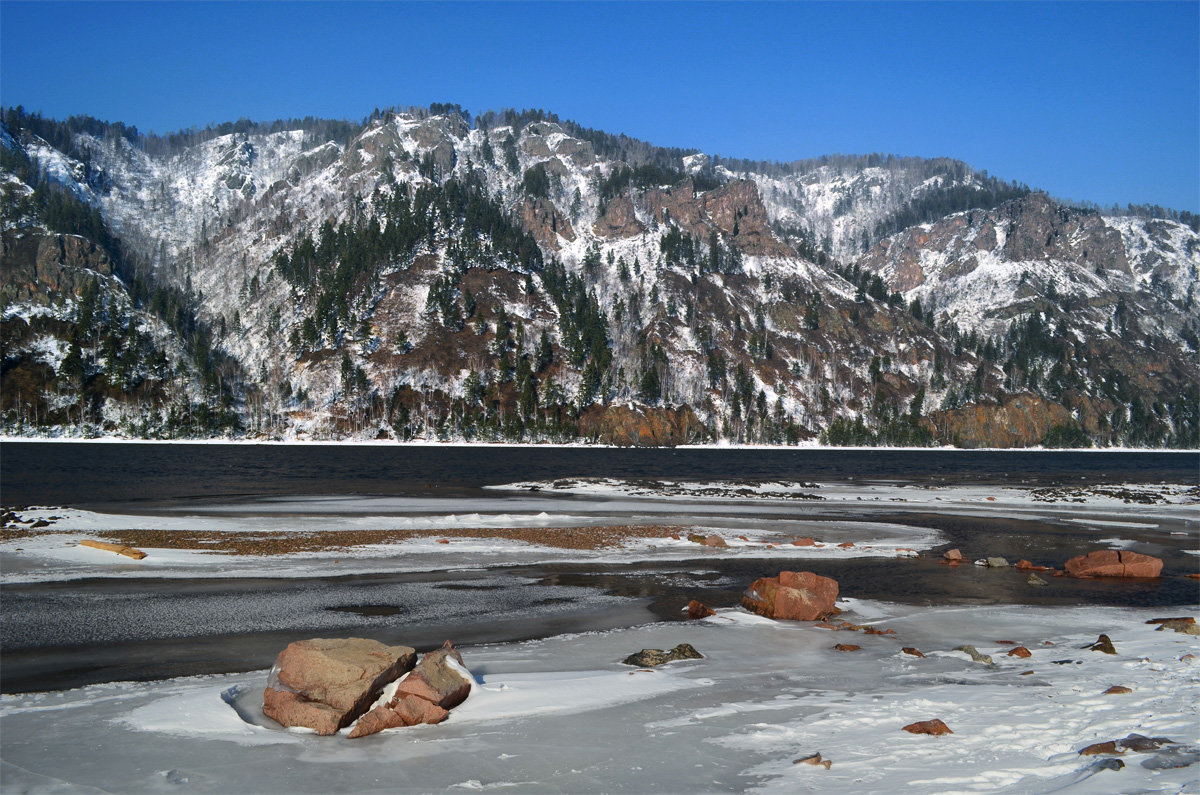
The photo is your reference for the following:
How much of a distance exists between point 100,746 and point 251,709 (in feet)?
8.15

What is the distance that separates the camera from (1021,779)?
10.9 metres

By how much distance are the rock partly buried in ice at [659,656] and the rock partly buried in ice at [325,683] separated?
19.5 feet

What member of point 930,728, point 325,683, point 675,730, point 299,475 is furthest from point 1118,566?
point 299,475

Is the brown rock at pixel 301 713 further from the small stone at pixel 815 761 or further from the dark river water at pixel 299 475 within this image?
the dark river water at pixel 299 475

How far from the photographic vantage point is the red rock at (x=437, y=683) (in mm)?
13922

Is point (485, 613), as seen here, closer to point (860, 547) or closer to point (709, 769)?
point (709, 769)

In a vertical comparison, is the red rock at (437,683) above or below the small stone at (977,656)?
above

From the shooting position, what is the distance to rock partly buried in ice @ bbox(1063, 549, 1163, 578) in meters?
33.4

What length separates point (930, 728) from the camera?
12.9 metres

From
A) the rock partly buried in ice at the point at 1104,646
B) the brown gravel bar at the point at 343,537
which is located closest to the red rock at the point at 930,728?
the rock partly buried in ice at the point at 1104,646

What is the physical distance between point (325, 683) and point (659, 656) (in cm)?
801

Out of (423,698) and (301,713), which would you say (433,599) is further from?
(301,713)

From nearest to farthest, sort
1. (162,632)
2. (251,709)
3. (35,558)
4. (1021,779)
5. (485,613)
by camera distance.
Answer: (1021,779) < (251,709) < (162,632) < (485,613) < (35,558)

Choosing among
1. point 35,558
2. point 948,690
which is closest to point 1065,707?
point 948,690
